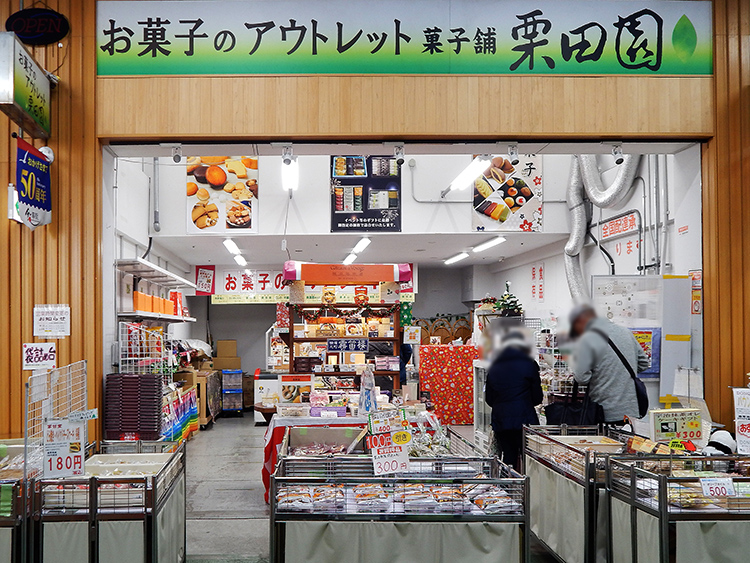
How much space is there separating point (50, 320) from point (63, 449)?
175 centimetres

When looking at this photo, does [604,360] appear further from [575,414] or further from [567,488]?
[575,414]

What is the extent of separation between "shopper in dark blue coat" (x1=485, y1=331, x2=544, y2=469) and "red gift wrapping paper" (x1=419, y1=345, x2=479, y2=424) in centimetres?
457

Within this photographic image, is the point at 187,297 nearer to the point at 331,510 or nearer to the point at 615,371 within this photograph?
the point at 331,510

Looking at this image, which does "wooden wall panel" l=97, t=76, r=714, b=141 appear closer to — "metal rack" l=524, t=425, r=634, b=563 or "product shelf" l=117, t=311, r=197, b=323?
"product shelf" l=117, t=311, r=197, b=323

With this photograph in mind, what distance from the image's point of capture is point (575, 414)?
15.8 ft

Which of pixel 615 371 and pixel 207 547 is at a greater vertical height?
pixel 615 371

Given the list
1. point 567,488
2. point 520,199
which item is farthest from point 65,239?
point 520,199

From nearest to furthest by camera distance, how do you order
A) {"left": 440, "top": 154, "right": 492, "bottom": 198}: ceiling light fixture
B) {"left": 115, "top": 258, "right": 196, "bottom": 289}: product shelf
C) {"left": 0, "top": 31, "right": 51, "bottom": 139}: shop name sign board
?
{"left": 0, "top": 31, "right": 51, "bottom": 139}: shop name sign board < {"left": 440, "top": 154, "right": 492, "bottom": 198}: ceiling light fixture < {"left": 115, "top": 258, "right": 196, "bottom": 289}: product shelf

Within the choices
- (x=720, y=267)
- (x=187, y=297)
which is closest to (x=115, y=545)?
(x=720, y=267)

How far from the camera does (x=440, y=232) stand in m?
9.84

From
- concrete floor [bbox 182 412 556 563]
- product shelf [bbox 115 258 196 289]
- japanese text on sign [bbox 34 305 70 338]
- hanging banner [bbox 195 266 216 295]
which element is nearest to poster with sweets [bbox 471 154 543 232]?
product shelf [bbox 115 258 196 289]

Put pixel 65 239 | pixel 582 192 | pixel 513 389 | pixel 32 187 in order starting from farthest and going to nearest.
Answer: pixel 582 192
pixel 65 239
pixel 32 187
pixel 513 389

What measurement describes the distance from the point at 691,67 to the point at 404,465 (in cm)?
399

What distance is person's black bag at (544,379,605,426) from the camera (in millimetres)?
4594
